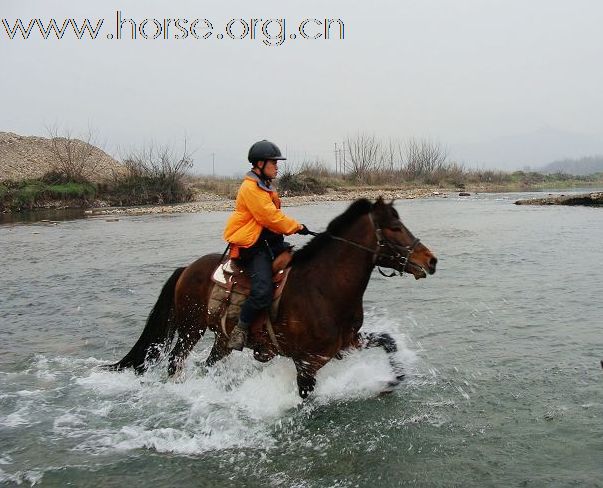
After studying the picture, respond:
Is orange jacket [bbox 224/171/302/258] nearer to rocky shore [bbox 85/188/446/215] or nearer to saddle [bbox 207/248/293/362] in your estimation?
saddle [bbox 207/248/293/362]

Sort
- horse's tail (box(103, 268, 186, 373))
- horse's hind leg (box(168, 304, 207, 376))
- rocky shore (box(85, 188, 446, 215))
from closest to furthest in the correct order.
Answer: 1. horse's hind leg (box(168, 304, 207, 376))
2. horse's tail (box(103, 268, 186, 373))
3. rocky shore (box(85, 188, 446, 215))

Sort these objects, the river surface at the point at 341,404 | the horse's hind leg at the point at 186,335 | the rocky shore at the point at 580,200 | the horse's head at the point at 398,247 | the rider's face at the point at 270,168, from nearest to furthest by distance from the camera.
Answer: the river surface at the point at 341,404 → the horse's head at the point at 398,247 → the rider's face at the point at 270,168 → the horse's hind leg at the point at 186,335 → the rocky shore at the point at 580,200

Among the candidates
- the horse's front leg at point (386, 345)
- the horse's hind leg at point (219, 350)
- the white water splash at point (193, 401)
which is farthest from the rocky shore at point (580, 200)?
the horse's hind leg at point (219, 350)

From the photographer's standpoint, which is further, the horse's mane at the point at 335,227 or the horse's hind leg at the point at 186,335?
the horse's hind leg at the point at 186,335

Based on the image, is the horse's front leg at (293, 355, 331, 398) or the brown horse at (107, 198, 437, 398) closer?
the brown horse at (107, 198, 437, 398)

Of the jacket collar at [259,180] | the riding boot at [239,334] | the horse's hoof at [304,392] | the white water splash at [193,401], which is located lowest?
the white water splash at [193,401]

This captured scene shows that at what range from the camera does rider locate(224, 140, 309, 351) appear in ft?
18.4

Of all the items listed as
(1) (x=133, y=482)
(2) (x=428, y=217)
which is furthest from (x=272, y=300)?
(2) (x=428, y=217)

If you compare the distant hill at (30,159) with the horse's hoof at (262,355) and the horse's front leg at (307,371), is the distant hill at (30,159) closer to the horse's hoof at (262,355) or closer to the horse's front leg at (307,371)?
the horse's hoof at (262,355)

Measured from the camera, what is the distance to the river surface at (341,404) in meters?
4.71

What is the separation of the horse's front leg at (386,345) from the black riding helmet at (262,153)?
222 centimetres

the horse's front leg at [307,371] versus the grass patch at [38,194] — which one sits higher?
the grass patch at [38,194]

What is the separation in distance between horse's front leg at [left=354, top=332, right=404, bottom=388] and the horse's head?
1176 millimetres

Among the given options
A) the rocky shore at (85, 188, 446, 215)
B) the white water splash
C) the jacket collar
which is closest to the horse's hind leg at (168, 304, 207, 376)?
the white water splash
